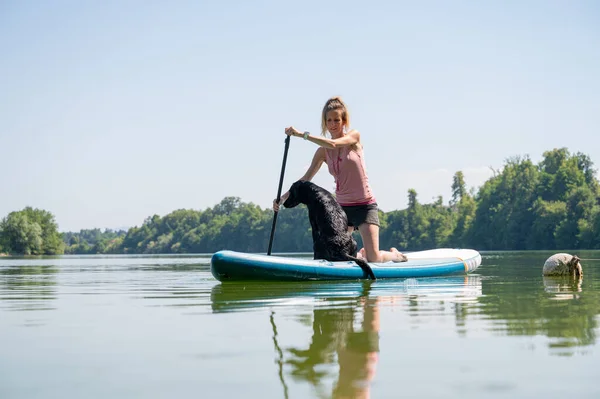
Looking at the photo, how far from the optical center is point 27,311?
20.0 ft

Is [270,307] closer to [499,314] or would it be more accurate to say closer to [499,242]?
[499,314]

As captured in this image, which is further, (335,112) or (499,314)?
(335,112)

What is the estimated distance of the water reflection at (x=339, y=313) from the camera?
2936 millimetres

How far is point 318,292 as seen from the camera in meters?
7.41

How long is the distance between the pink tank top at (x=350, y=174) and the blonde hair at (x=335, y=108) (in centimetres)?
29

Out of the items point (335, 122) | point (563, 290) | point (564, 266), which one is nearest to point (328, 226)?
point (335, 122)

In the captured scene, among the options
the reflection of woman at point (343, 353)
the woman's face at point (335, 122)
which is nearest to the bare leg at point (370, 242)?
the woman's face at point (335, 122)

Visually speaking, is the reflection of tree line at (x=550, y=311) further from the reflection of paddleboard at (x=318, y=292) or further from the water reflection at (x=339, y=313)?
the reflection of paddleboard at (x=318, y=292)

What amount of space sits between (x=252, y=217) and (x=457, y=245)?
69.5 m

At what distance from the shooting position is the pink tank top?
372 inches

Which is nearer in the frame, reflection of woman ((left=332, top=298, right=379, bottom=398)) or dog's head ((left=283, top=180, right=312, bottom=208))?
reflection of woman ((left=332, top=298, right=379, bottom=398))

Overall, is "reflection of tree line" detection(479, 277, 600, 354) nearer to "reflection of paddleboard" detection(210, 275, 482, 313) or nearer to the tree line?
"reflection of paddleboard" detection(210, 275, 482, 313)

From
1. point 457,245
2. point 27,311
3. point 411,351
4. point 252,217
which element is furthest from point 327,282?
point 252,217

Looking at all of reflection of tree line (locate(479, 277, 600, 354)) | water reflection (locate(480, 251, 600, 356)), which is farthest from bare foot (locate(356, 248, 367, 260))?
reflection of tree line (locate(479, 277, 600, 354))
